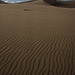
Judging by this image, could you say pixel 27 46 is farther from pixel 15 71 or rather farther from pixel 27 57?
pixel 15 71

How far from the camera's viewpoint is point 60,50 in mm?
4234

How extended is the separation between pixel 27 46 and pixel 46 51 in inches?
32.0

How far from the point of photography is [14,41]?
4.70 m

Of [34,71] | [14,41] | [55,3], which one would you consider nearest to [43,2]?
[55,3]

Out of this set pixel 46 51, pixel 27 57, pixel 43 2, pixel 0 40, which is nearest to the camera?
pixel 27 57

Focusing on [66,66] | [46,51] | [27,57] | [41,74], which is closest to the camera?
[41,74]

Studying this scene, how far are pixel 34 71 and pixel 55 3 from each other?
27.3 metres

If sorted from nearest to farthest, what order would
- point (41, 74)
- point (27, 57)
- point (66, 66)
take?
point (41, 74)
point (66, 66)
point (27, 57)

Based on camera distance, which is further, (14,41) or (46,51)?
(14,41)

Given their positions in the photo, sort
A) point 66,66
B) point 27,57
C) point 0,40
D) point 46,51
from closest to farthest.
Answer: point 66,66, point 27,57, point 46,51, point 0,40

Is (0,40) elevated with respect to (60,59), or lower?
elevated

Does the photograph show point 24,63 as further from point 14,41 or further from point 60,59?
point 14,41

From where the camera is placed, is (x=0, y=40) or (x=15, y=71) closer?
(x=15, y=71)

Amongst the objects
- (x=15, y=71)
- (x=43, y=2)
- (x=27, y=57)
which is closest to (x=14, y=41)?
(x=27, y=57)
